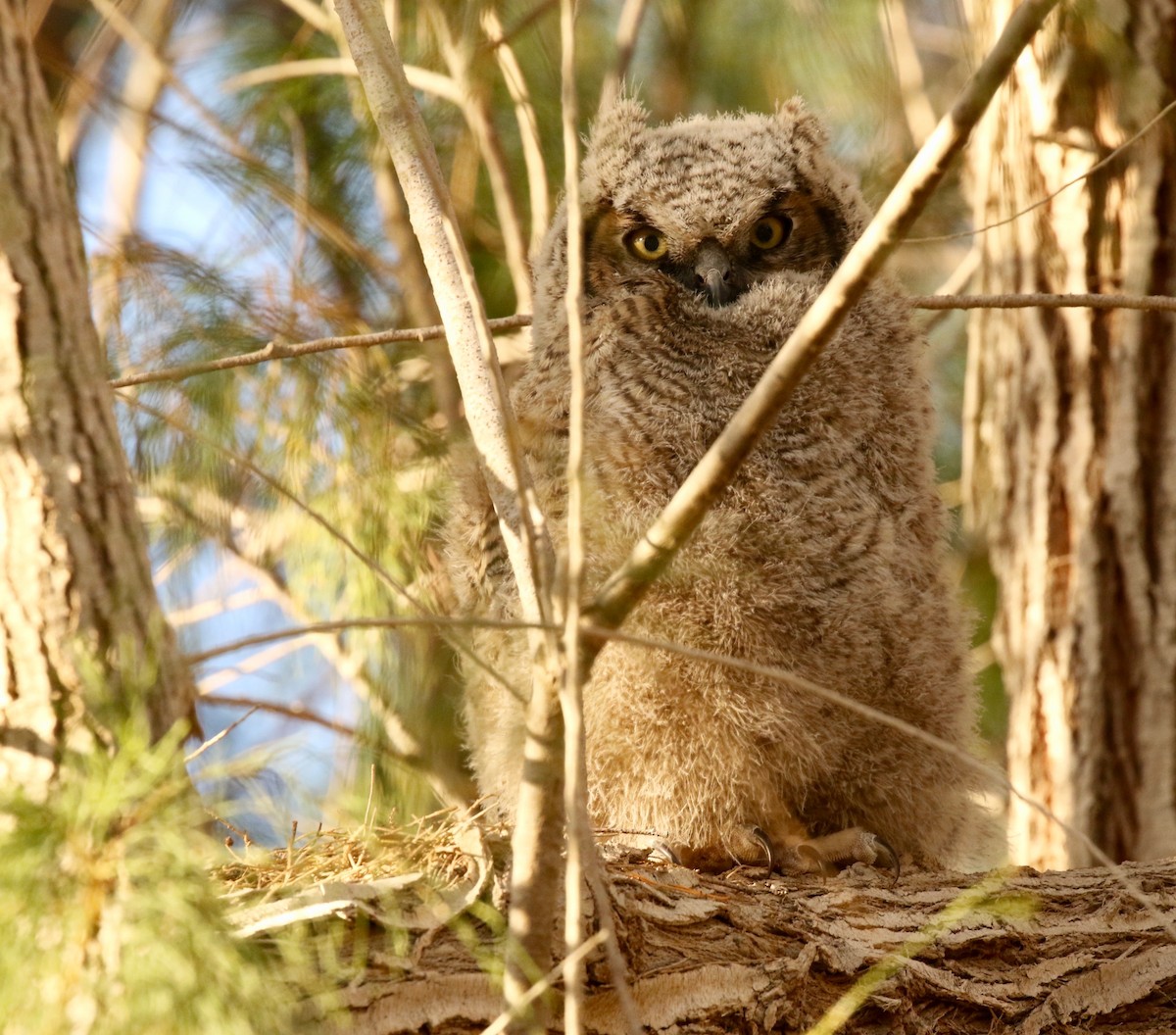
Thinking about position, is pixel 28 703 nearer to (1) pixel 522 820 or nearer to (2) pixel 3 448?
(2) pixel 3 448

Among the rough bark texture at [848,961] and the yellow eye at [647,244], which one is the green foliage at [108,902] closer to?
the rough bark texture at [848,961]

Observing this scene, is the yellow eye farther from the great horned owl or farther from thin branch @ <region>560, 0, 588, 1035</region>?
thin branch @ <region>560, 0, 588, 1035</region>

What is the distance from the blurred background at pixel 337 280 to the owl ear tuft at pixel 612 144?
6.1 inches

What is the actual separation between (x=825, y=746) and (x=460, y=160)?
6.62 ft

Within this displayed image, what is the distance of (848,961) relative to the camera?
6.15 ft

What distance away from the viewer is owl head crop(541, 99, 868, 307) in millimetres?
2609

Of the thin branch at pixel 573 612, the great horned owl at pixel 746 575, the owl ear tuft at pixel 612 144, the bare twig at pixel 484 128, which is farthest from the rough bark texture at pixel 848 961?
the bare twig at pixel 484 128

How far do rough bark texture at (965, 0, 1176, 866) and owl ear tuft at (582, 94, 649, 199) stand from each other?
1085mm

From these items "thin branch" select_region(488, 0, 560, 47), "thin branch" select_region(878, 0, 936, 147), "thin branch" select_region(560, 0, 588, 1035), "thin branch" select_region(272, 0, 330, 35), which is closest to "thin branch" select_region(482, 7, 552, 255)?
"thin branch" select_region(488, 0, 560, 47)

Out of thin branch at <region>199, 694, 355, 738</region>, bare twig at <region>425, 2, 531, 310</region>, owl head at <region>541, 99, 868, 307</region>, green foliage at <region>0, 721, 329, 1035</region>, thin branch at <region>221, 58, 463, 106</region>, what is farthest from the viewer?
thin branch at <region>221, 58, 463, 106</region>

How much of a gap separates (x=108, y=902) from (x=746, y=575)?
4.14 feet

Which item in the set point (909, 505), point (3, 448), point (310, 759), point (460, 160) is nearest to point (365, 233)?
point (460, 160)

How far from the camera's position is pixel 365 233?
3.49m

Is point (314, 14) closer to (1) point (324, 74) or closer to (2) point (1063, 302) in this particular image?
(1) point (324, 74)
